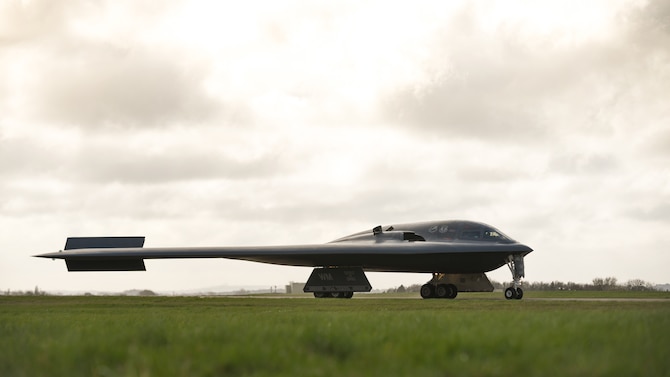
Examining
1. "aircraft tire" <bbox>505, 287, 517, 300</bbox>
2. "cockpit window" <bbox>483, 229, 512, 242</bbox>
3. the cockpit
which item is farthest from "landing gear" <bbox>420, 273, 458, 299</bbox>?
"aircraft tire" <bbox>505, 287, 517, 300</bbox>

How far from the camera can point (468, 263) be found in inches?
1457

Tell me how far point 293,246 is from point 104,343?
3291 centimetres

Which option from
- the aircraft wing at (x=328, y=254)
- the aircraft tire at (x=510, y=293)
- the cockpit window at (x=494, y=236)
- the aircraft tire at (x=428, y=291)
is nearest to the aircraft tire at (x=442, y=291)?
the aircraft tire at (x=428, y=291)

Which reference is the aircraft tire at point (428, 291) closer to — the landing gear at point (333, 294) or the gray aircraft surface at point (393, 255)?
the gray aircraft surface at point (393, 255)

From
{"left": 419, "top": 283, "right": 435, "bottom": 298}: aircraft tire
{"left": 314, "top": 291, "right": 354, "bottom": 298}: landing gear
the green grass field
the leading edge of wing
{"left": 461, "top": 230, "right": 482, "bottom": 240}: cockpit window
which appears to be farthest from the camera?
{"left": 314, "top": 291, "right": 354, "bottom": 298}: landing gear

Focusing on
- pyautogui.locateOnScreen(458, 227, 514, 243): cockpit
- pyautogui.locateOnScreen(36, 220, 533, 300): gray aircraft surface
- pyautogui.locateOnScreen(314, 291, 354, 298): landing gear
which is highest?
pyautogui.locateOnScreen(458, 227, 514, 243): cockpit

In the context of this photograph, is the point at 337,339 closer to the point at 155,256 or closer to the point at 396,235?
the point at 396,235

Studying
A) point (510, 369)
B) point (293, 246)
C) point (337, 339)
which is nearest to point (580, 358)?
point (510, 369)

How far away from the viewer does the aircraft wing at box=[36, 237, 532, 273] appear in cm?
3628

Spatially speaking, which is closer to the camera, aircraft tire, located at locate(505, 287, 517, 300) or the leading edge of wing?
aircraft tire, located at locate(505, 287, 517, 300)

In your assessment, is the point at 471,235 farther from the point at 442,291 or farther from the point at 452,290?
the point at 442,291

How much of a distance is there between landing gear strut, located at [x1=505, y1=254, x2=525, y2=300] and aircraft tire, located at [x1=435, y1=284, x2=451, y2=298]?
4.58 metres

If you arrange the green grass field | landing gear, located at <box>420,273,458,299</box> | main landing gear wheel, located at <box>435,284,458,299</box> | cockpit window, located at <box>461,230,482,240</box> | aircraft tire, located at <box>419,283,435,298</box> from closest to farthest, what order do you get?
the green grass field
cockpit window, located at <box>461,230,482,240</box>
main landing gear wheel, located at <box>435,284,458,299</box>
landing gear, located at <box>420,273,458,299</box>
aircraft tire, located at <box>419,283,435,298</box>

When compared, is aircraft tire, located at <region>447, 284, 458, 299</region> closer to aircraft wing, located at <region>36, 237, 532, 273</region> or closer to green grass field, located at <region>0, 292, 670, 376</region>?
aircraft wing, located at <region>36, 237, 532, 273</region>
